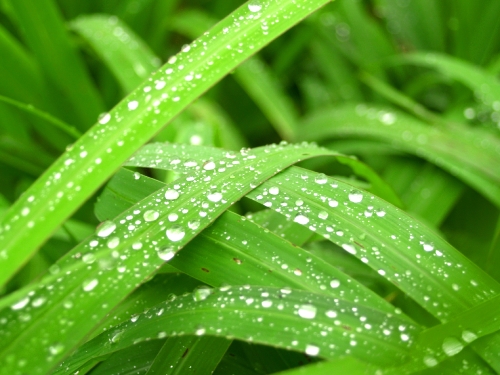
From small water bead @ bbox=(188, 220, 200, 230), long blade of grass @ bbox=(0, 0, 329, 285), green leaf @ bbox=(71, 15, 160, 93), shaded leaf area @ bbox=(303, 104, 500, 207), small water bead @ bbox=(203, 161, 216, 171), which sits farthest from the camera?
green leaf @ bbox=(71, 15, 160, 93)

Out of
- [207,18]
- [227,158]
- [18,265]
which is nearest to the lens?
[18,265]

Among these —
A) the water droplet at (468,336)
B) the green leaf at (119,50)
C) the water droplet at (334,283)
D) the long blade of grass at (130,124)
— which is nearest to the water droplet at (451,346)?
the water droplet at (468,336)

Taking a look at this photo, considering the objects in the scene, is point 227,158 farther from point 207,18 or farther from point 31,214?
point 207,18

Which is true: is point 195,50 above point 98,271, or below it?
above

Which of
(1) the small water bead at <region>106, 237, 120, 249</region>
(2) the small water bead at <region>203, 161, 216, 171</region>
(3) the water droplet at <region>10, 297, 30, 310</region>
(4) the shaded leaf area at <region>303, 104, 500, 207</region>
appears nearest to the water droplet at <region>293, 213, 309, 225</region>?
(2) the small water bead at <region>203, 161, 216, 171</region>

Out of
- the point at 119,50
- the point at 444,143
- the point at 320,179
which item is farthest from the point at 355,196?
the point at 119,50

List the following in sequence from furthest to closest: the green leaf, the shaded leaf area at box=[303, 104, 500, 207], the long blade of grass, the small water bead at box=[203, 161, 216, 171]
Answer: the green leaf
the shaded leaf area at box=[303, 104, 500, 207]
the small water bead at box=[203, 161, 216, 171]
the long blade of grass

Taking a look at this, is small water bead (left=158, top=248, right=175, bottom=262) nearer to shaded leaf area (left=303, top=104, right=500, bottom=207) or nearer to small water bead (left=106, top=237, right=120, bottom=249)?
small water bead (left=106, top=237, right=120, bottom=249)

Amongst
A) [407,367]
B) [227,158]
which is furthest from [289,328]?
[227,158]
